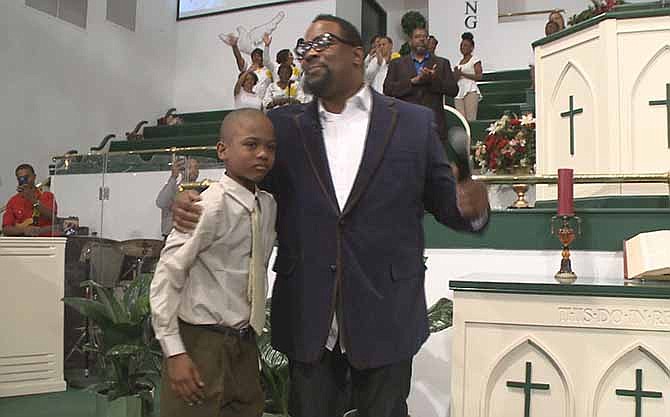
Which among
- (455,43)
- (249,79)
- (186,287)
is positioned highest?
(455,43)

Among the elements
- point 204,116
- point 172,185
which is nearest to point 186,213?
point 172,185

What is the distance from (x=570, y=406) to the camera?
2322 millimetres

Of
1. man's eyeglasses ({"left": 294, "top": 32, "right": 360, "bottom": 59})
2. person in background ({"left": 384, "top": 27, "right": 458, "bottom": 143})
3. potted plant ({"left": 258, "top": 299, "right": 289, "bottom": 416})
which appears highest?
person in background ({"left": 384, "top": 27, "right": 458, "bottom": 143})

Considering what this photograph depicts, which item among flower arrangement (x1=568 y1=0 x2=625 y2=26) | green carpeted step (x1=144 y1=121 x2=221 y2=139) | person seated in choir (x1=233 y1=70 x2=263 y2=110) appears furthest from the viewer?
green carpeted step (x1=144 y1=121 x2=221 y2=139)

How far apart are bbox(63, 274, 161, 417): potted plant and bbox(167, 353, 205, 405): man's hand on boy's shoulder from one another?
1.41m

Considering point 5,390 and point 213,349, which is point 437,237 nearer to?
point 213,349

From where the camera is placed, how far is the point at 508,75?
9523 millimetres

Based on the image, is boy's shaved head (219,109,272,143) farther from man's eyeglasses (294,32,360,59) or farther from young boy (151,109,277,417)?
man's eyeglasses (294,32,360,59)

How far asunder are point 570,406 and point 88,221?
4.09 m

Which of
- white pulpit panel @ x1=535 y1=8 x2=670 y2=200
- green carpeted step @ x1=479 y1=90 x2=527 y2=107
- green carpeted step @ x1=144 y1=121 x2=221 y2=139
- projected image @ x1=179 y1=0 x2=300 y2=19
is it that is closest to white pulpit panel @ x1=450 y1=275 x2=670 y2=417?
white pulpit panel @ x1=535 y1=8 x2=670 y2=200

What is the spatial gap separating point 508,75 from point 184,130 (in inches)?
178

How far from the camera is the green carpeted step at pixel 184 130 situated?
9563mm

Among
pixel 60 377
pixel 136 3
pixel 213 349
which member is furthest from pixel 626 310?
pixel 136 3

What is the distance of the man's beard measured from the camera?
5.38 ft
